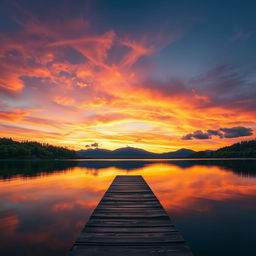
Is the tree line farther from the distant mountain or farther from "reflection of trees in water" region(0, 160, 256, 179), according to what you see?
the distant mountain

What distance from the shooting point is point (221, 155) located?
527ft

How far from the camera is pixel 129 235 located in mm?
6480

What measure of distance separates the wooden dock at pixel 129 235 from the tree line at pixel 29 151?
4923 inches

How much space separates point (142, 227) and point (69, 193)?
13.4 meters

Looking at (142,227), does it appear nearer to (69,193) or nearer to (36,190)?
(69,193)

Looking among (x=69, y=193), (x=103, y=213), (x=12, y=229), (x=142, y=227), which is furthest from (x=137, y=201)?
(x=69, y=193)

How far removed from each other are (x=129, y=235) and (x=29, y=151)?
13651 cm

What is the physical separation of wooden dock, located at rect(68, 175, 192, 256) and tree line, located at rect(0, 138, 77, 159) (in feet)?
410

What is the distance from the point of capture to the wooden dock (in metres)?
5.47

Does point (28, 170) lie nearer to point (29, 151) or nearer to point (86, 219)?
point (86, 219)

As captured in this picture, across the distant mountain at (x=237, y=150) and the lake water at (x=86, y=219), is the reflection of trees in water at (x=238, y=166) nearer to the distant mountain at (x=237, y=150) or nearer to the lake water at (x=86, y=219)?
the lake water at (x=86, y=219)

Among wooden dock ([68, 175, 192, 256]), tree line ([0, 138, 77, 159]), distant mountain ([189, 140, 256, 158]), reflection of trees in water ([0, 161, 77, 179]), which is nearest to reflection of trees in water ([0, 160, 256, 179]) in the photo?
reflection of trees in water ([0, 161, 77, 179])

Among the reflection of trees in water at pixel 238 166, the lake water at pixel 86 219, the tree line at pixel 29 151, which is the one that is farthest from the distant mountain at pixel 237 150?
the lake water at pixel 86 219

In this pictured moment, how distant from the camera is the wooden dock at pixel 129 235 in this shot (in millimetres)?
5469
